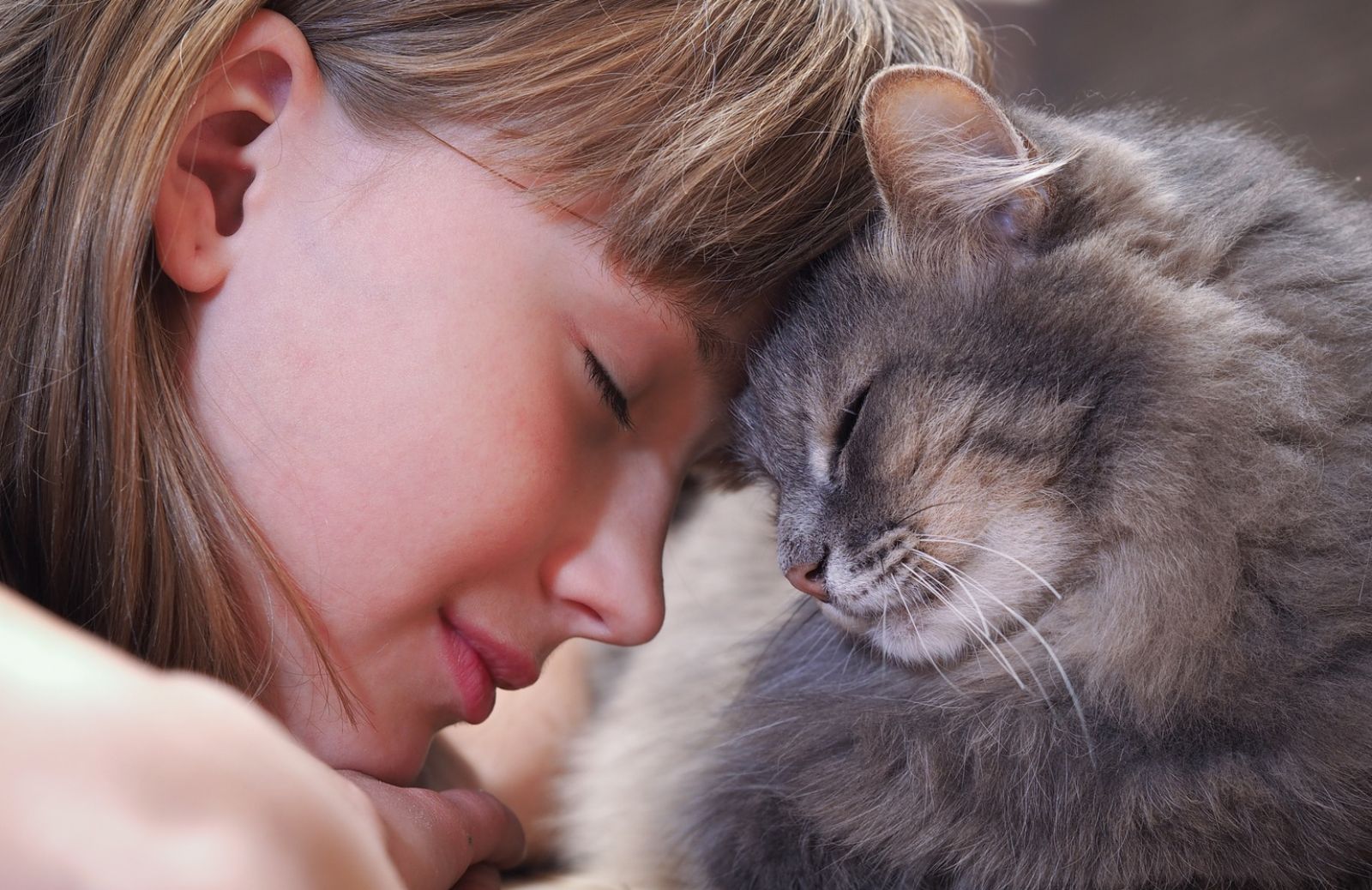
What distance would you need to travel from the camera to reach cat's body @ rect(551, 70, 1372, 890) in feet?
3.09

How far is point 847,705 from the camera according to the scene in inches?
46.5

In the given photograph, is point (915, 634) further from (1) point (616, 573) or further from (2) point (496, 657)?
(2) point (496, 657)

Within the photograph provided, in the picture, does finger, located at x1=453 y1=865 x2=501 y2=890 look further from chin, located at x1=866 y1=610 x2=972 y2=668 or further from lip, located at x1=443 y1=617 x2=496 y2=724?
chin, located at x1=866 y1=610 x2=972 y2=668

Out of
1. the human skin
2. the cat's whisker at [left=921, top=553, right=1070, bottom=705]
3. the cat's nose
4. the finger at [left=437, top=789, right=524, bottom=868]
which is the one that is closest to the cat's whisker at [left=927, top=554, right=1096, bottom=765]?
the cat's whisker at [left=921, top=553, right=1070, bottom=705]

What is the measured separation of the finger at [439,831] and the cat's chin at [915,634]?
1.32 feet

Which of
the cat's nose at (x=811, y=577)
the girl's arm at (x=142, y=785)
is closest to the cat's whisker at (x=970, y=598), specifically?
the cat's nose at (x=811, y=577)

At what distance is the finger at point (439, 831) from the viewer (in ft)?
2.99

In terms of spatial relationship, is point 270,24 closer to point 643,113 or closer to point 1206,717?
point 643,113

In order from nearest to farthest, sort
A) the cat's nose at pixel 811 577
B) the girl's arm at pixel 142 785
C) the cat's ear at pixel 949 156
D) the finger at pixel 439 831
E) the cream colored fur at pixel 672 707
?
the girl's arm at pixel 142 785 → the finger at pixel 439 831 → the cat's ear at pixel 949 156 → the cat's nose at pixel 811 577 → the cream colored fur at pixel 672 707

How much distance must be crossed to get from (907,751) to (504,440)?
478mm

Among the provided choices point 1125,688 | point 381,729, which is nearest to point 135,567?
point 381,729

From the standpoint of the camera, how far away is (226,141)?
105 cm

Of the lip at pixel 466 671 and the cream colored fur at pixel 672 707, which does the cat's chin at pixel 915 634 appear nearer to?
the cream colored fur at pixel 672 707

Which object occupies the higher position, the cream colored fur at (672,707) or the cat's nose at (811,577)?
the cat's nose at (811,577)
